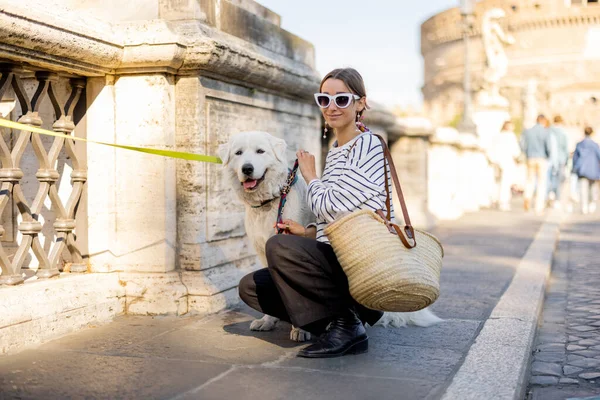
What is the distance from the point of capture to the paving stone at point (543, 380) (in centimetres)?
375

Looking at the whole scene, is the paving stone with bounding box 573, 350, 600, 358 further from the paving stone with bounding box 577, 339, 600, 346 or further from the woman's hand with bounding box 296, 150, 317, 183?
the woman's hand with bounding box 296, 150, 317, 183

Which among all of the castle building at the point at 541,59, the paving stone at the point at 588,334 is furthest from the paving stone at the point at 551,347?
the castle building at the point at 541,59

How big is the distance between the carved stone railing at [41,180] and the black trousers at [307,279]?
4.61 ft

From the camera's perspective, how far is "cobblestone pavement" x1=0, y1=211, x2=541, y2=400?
3.20 metres

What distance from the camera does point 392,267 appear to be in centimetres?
343

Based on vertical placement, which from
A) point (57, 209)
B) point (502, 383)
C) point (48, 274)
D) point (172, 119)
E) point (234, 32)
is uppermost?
point (234, 32)

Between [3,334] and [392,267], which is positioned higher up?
[392,267]

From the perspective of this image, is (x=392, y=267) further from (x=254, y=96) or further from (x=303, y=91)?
(x=303, y=91)

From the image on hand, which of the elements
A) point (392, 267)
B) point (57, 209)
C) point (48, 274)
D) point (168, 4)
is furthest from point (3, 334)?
point (168, 4)

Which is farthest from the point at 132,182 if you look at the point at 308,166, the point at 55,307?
the point at 308,166

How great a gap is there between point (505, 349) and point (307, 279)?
1.07 metres

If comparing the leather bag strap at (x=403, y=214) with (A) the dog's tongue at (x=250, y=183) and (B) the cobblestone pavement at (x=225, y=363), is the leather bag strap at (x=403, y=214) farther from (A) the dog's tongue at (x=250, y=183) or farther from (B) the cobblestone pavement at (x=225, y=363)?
(A) the dog's tongue at (x=250, y=183)

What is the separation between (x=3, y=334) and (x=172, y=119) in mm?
1693

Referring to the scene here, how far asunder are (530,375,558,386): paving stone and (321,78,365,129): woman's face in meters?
1.56
